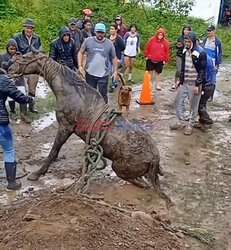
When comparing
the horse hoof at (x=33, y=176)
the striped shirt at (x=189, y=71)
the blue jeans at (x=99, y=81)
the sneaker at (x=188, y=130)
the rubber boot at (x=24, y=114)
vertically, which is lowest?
the sneaker at (x=188, y=130)

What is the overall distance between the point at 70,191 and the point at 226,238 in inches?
77.4

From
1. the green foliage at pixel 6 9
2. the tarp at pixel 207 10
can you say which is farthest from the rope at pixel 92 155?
the tarp at pixel 207 10

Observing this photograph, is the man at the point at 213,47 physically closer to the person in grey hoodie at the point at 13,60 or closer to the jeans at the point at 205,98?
the jeans at the point at 205,98

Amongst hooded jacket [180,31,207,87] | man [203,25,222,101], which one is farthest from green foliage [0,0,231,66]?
hooded jacket [180,31,207,87]

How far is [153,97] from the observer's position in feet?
39.0

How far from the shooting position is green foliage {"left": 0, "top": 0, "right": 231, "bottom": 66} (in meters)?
16.7

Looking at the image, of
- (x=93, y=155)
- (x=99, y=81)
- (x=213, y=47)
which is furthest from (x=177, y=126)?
(x=93, y=155)

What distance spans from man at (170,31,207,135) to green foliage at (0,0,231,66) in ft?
21.5

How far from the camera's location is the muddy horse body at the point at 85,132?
21.1 feet

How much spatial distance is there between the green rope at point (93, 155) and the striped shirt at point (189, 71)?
298 cm

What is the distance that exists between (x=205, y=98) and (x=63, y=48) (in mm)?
3167

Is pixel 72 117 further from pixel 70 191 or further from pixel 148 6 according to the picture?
pixel 148 6

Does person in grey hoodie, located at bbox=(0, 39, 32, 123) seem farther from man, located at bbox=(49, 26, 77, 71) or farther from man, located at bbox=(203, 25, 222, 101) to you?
man, located at bbox=(203, 25, 222, 101)

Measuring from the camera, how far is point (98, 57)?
886cm
